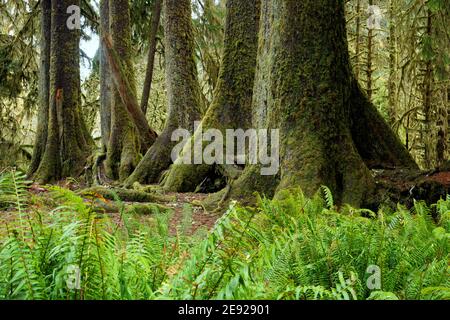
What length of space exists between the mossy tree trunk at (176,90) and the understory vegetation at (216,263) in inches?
271

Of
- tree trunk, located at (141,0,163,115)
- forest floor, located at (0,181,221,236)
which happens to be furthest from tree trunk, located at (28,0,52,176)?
forest floor, located at (0,181,221,236)

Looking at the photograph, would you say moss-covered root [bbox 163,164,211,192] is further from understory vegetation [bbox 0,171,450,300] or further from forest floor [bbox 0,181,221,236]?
understory vegetation [bbox 0,171,450,300]

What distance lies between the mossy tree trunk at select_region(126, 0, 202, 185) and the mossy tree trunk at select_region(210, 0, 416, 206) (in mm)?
4433

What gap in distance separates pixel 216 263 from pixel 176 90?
28.9 ft

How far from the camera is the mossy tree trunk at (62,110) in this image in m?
13.6

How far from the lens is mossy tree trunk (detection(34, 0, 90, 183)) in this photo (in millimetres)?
13641

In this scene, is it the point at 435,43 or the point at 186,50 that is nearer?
the point at 435,43

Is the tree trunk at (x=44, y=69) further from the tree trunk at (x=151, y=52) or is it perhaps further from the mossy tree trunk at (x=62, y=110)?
the tree trunk at (x=151, y=52)

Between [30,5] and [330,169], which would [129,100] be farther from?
[30,5]

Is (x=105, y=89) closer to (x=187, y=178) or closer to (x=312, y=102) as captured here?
(x=187, y=178)

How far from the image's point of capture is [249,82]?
9617 mm

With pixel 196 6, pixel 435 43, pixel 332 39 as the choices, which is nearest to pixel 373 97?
pixel 196 6

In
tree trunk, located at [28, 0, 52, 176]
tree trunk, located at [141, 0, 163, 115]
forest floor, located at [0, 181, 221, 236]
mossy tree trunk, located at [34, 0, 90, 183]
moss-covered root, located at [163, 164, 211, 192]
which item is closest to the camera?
forest floor, located at [0, 181, 221, 236]

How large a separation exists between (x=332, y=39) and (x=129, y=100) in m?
6.55
